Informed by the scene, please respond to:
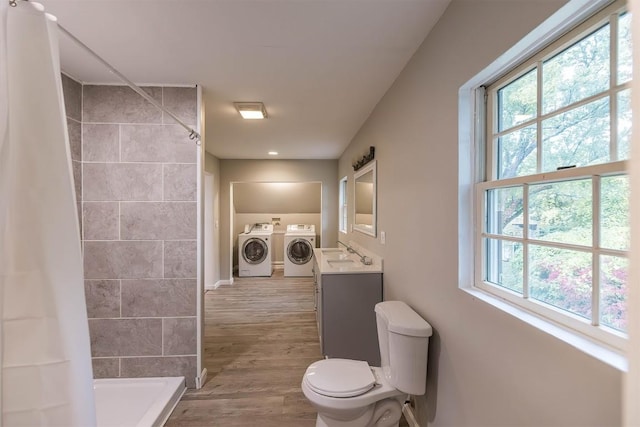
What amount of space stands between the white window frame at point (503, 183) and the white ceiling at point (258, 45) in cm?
50

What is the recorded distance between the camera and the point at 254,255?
5.83m

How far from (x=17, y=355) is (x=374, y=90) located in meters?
2.34

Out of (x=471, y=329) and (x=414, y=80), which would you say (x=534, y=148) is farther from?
(x=414, y=80)

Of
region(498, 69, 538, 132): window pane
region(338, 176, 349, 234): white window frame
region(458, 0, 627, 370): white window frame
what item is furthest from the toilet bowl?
region(338, 176, 349, 234): white window frame

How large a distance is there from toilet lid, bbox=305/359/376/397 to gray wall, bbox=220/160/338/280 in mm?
3647

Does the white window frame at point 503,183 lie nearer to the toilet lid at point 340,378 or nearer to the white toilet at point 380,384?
the white toilet at point 380,384

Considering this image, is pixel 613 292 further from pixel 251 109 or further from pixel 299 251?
pixel 299 251

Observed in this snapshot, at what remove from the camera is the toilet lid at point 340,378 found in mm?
1438

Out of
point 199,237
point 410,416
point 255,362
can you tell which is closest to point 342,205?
point 255,362

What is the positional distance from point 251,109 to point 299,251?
3.86 meters

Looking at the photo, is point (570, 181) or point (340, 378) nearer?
point (570, 181)

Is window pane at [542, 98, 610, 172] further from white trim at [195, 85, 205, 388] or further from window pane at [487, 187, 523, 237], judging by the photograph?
white trim at [195, 85, 205, 388]

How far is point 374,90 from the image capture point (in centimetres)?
224

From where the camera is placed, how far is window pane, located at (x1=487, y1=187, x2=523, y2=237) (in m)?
1.04
